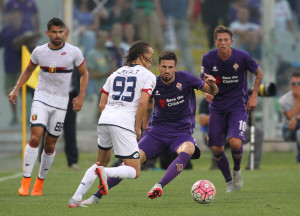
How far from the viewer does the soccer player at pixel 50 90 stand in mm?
10188

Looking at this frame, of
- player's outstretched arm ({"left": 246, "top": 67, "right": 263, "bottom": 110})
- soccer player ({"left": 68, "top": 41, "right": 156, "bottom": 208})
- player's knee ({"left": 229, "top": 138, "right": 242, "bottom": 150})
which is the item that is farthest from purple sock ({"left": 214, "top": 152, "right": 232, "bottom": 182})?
soccer player ({"left": 68, "top": 41, "right": 156, "bottom": 208})

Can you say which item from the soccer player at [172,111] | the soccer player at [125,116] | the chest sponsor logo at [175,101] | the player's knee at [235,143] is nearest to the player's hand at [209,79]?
the soccer player at [172,111]

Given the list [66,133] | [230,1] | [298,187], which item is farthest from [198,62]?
[298,187]

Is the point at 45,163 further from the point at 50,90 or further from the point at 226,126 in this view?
the point at 226,126

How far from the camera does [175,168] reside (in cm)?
885

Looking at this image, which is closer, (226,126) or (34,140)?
(34,140)

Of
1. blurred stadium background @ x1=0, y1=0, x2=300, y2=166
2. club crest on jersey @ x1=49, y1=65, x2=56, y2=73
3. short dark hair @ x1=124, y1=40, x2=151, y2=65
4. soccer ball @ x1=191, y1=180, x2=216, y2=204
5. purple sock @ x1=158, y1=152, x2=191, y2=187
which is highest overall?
short dark hair @ x1=124, y1=40, x2=151, y2=65

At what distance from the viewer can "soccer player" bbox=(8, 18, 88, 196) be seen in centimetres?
1019

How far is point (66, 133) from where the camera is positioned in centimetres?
1523

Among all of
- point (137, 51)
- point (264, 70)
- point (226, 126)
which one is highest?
point (137, 51)

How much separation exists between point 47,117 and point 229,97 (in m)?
2.44

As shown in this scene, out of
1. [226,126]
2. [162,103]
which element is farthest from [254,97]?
[162,103]

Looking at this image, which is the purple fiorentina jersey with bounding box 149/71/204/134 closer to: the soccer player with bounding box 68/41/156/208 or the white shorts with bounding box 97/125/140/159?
the soccer player with bounding box 68/41/156/208

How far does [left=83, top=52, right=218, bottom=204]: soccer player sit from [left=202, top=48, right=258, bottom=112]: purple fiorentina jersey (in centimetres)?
100
